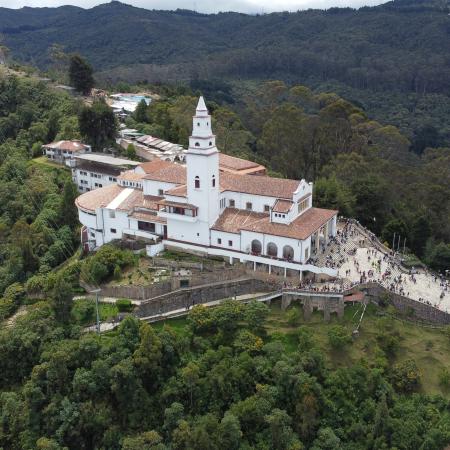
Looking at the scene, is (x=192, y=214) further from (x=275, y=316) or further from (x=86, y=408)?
(x=86, y=408)

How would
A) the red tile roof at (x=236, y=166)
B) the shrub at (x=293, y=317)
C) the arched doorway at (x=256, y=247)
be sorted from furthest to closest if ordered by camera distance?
1. the red tile roof at (x=236, y=166)
2. the arched doorway at (x=256, y=247)
3. the shrub at (x=293, y=317)

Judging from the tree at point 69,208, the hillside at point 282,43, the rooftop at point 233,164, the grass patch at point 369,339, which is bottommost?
the grass patch at point 369,339

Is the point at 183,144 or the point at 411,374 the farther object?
the point at 183,144

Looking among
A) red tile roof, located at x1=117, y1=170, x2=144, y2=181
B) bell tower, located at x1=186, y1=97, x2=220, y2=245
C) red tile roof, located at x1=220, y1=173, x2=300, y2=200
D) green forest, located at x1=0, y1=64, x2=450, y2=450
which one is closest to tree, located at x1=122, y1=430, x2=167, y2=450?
green forest, located at x1=0, y1=64, x2=450, y2=450

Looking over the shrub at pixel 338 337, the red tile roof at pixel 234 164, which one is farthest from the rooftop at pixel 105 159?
the shrub at pixel 338 337

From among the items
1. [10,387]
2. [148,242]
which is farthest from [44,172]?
[10,387]

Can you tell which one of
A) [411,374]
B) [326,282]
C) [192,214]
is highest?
[192,214]

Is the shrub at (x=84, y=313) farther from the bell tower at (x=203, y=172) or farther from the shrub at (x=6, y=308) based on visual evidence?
the bell tower at (x=203, y=172)

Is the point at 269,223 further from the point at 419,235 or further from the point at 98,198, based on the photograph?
the point at 419,235
